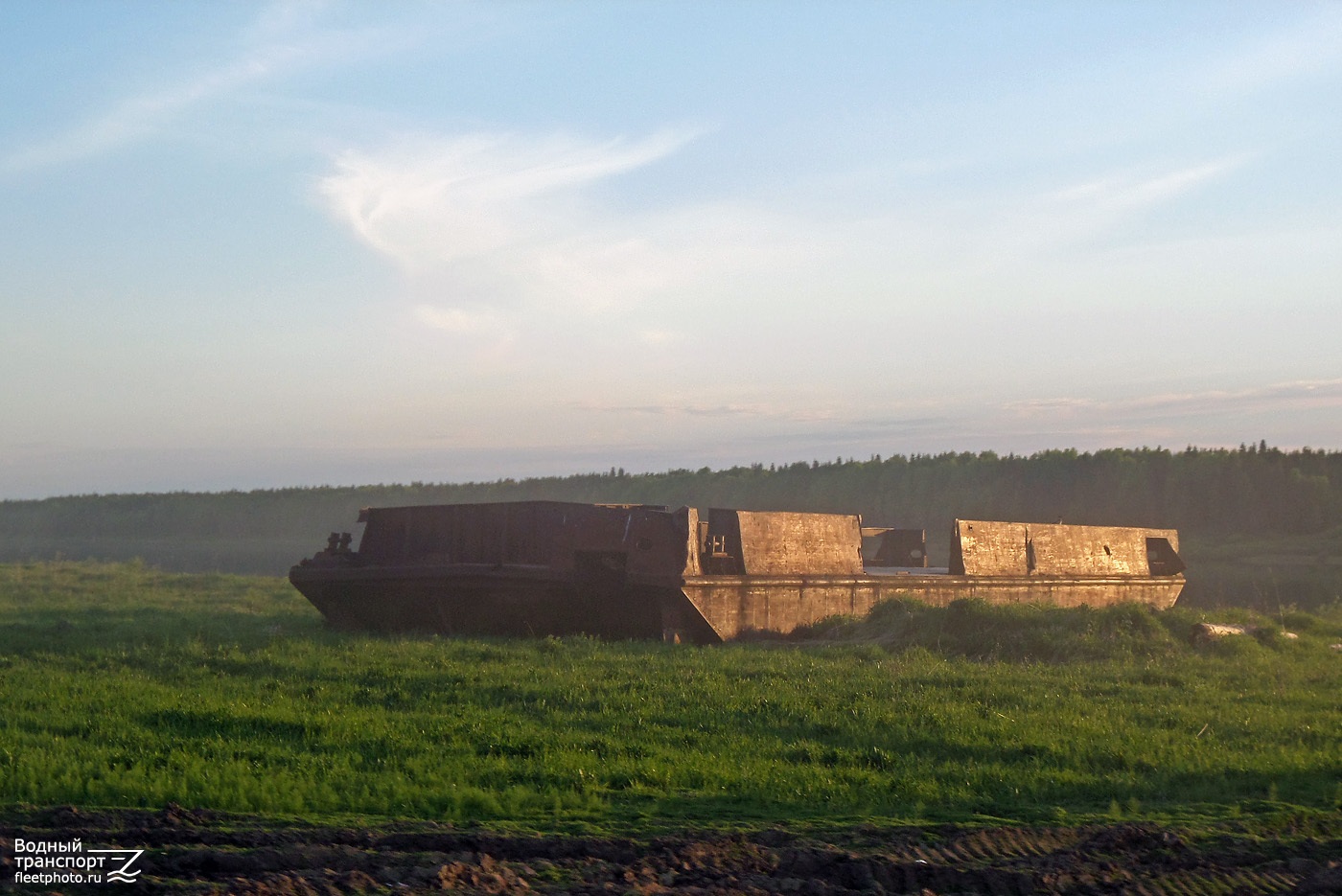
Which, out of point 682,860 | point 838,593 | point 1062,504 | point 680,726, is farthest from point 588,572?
point 1062,504

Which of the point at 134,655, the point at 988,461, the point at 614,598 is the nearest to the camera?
the point at 134,655

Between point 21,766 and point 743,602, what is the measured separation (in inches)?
333

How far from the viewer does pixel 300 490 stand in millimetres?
76312

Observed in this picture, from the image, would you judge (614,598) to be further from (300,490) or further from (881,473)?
(300,490)

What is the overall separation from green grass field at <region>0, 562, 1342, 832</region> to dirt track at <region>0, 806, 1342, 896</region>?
44 cm

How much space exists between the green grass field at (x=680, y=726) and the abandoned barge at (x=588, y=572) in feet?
2.05

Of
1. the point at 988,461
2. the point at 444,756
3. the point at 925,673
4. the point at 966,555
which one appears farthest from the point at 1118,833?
the point at 988,461

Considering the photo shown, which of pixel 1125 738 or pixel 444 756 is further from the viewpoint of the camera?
pixel 1125 738

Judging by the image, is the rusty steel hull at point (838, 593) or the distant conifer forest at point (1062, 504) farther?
the distant conifer forest at point (1062, 504)

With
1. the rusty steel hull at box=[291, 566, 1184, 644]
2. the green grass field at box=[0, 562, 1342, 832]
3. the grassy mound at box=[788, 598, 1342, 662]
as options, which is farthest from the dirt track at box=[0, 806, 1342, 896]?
the rusty steel hull at box=[291, 566, 1184, 644]

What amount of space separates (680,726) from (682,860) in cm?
312

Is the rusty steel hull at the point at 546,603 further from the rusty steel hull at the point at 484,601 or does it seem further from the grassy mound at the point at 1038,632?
the grassy mound at the point at 1038,632

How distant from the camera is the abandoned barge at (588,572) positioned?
12688mm

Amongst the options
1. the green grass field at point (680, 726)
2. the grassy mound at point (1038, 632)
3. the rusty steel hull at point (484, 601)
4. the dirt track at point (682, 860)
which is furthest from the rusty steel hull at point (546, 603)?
the dirt track at point (682, 860)
